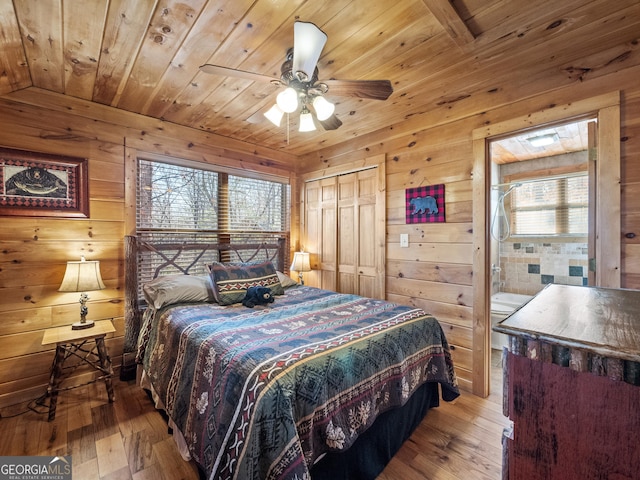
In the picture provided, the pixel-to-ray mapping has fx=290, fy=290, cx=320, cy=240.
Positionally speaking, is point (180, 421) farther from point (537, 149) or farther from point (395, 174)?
point (537, 149)

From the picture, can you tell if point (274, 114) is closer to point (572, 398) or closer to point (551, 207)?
point (572, 398)

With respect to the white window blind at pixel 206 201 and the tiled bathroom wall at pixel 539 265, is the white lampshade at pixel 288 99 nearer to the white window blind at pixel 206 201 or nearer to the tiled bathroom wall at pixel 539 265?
the white window blind at pixel 206 201

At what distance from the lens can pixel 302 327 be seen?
5.89 ft

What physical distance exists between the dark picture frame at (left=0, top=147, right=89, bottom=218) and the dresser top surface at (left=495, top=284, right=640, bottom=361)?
3.10 m

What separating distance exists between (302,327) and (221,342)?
1.59 feet

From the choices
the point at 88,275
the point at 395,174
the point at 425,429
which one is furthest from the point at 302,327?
the point at 395,174

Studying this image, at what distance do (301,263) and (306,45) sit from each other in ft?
8.58

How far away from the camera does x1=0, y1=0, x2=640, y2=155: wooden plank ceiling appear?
149 cm

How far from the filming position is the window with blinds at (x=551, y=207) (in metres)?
3.94

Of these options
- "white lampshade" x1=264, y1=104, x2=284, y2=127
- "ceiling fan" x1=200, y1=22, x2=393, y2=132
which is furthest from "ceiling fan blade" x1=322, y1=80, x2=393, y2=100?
"white lampshade" x1=264, y1=104, x2=284, y2=127

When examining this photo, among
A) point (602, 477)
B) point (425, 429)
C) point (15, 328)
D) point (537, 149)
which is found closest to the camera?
point (602, 477)

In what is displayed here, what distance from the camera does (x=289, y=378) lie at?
48.7 inches

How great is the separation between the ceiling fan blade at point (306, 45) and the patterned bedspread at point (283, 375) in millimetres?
1411

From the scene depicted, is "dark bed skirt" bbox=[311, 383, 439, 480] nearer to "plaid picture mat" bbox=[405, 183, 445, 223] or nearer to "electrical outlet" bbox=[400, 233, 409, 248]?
"electrical outlet" bbox=[400, 233, 409, 248]
